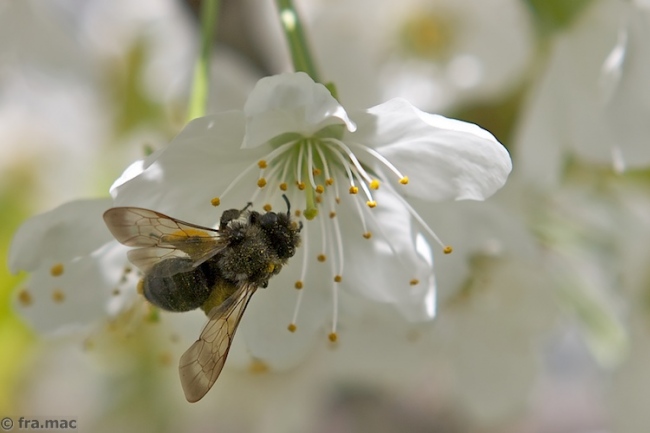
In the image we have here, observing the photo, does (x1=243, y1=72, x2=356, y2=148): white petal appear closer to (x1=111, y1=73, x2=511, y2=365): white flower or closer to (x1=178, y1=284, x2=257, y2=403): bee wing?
(x1=111, y1=73, x2=511, y2=365): white flower

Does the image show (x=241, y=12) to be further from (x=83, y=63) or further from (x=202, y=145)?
(x=202, y=145)

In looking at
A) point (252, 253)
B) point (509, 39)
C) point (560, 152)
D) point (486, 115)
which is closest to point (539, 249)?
point (560, 152)

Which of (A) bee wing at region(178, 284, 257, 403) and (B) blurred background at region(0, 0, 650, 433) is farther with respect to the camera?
(B) blurred background at region(0, 0, 650, 433)

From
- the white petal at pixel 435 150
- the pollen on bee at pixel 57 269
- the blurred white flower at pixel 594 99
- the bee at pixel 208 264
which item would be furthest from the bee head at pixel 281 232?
the blurred white flower at pixel 594 99

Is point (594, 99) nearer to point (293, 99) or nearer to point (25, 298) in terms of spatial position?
point (293, 99)

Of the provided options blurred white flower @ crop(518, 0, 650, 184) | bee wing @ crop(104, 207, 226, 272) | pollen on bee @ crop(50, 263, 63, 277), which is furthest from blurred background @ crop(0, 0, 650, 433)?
bee wing @ crop(104, 207, 226, 272)
